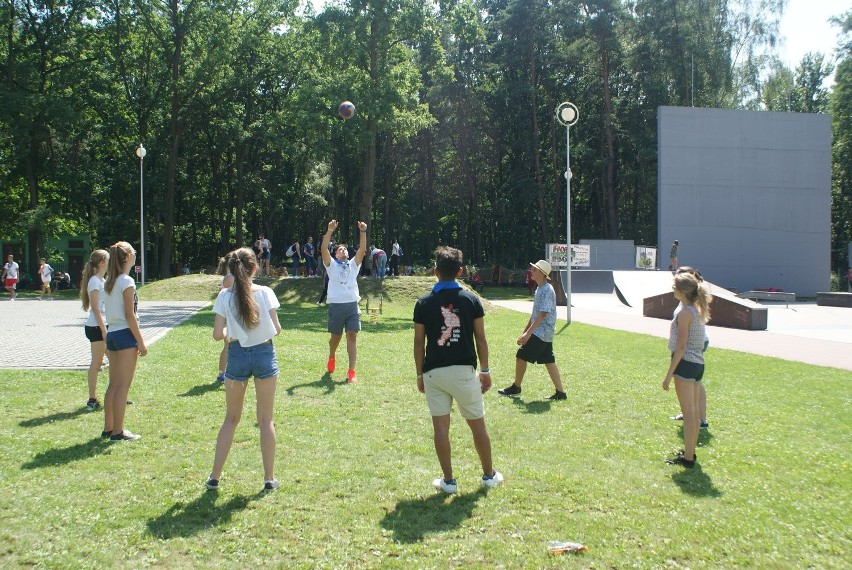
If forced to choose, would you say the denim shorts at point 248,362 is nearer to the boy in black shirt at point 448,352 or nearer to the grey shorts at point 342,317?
the boy in black shirt at point 448,352

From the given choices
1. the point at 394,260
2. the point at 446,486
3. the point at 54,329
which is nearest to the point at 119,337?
the point at 446,486

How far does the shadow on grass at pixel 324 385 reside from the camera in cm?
846

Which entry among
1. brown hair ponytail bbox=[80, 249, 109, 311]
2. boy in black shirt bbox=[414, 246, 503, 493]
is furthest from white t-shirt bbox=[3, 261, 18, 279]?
boy in black shirt bbox=[414, 246, 503, 493]

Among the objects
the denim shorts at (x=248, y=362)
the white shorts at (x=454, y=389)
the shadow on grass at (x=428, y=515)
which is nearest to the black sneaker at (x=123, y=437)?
the denim shorts at (x=248, y=362)

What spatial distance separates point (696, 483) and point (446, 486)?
187 cm

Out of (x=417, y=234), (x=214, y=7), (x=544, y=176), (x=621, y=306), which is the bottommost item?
(x=621, y=306)

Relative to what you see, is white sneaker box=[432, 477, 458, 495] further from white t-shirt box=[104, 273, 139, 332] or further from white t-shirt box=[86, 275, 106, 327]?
white t-shirt box=[86, 275, 106, 327]

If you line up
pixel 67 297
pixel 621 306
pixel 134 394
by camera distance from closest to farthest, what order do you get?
pixel 134 394
pixel 621 306
pixel 67 297

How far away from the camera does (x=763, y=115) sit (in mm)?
36000

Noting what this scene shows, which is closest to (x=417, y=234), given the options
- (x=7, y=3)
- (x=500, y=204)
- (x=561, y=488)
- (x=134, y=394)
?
(x=500, y=204)

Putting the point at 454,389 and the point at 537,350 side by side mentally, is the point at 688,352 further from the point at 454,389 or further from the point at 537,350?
the point at 537,350

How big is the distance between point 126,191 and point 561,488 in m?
40.1

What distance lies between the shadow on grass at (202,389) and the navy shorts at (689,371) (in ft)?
17.4

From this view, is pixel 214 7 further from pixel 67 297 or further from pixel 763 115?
pixel 763 115
